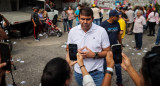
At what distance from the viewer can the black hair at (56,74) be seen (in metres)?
1.46

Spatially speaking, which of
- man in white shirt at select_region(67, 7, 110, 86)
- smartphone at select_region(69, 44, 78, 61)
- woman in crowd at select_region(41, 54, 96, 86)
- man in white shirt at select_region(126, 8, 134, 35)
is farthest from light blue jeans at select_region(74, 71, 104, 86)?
man in white shirt at select_region(126, 8, 134, 35)

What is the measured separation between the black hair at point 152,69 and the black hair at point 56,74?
723mm

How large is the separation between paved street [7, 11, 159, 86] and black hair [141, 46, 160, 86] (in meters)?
3.26

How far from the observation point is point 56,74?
1.46m

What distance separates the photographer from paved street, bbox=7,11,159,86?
15.6 feet

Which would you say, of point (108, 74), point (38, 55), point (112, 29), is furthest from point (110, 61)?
point (38, 55)

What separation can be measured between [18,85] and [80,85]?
7.82 ft

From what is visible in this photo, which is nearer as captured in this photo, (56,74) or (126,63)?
(56,74)

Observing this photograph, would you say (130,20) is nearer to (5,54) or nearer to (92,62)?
(92,62)

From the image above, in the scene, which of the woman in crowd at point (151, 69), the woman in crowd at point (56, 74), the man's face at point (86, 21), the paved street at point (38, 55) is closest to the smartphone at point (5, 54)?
the woman in crowd at point (56, 74)

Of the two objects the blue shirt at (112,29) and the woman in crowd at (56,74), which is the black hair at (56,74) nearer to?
the woman in crowd at (56,74)

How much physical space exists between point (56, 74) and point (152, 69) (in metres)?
0.83

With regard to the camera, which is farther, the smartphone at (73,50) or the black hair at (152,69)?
the smartphone at (73,50)

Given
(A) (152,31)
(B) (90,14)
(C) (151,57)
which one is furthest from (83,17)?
(A) (152,31)
